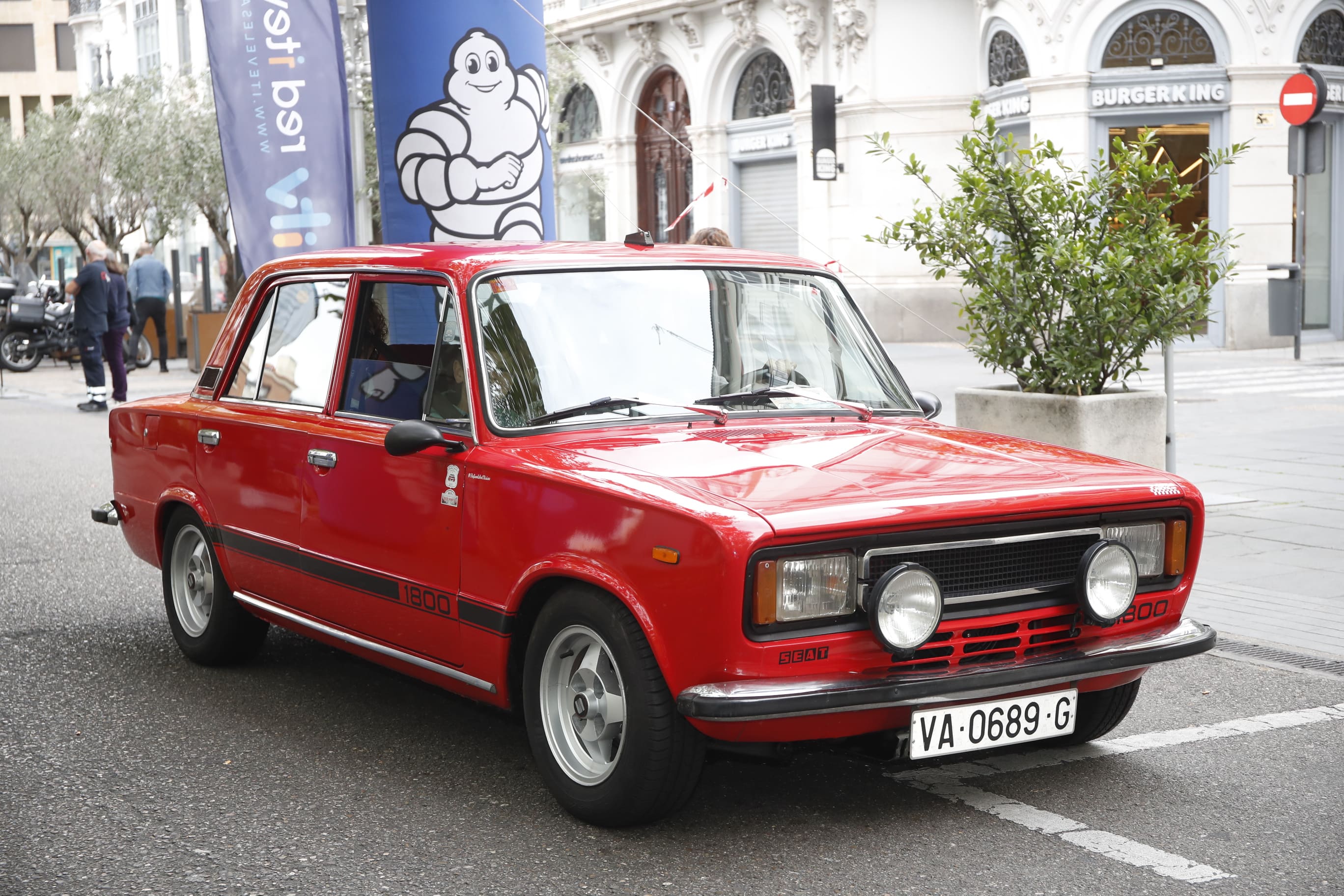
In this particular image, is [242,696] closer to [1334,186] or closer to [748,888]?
[748,888]

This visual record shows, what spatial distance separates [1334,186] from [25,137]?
40.3 m

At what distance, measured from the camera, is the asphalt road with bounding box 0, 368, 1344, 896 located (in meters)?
3.98

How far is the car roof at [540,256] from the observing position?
5.05 meters

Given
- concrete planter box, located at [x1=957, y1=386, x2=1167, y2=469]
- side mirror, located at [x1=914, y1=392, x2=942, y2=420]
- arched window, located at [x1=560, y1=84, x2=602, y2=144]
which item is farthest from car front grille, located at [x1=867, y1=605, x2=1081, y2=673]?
arched window, located at [x1=560, y1=84, x2=602, y2=144]

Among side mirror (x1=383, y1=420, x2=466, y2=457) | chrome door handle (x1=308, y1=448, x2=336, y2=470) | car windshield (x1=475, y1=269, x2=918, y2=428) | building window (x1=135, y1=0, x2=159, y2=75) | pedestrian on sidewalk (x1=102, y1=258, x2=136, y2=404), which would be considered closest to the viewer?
side mirror (x1=383, y1=420, x2=466, y2=457)

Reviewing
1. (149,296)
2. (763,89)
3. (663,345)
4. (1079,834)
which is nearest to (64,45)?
(763,89)

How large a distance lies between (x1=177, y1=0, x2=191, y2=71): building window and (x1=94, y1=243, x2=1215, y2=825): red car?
45.3m

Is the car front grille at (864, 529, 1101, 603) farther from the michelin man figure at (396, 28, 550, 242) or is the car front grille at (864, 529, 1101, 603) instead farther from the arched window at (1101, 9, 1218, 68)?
the arched window at (1101, 9, 1218, 68)

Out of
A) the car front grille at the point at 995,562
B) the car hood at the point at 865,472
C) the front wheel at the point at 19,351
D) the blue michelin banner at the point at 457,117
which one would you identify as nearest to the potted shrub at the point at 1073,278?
the blue michelin banner at the point at 457,117

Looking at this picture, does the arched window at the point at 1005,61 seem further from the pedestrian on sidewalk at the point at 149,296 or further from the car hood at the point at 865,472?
the car hood at the point at 865,472

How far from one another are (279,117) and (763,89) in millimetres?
→ 21492

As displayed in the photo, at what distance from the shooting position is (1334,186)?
82.9ft

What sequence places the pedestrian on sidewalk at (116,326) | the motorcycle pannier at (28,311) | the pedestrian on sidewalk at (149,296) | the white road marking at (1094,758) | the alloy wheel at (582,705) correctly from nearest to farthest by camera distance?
the white road marking at (1094,758) < the alloy wheel at (582,705) < the pedestrian on sidewalk at (116,326) < the pedestrian on sidewalk at (149,296) < the motorcycle pannier at (28,311)

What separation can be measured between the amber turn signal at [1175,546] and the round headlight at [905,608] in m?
0.95
